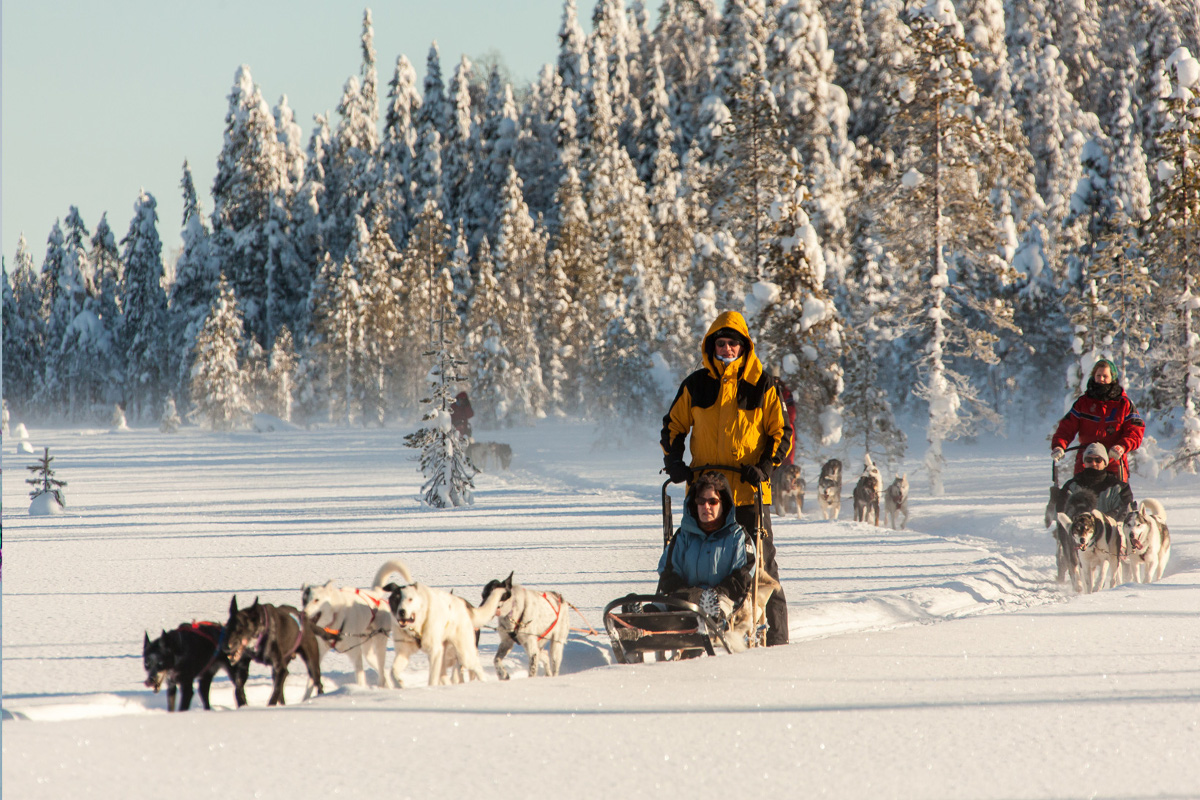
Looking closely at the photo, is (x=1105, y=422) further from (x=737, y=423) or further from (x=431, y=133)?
(x=431, y=133)

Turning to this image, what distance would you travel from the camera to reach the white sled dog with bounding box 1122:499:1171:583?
8.05m

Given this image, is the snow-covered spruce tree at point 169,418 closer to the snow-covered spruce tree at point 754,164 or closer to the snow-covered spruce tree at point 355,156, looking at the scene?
the snow-covered spruce tree at point 355,156

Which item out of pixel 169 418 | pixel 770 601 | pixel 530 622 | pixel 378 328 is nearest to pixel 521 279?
pixel 378 328

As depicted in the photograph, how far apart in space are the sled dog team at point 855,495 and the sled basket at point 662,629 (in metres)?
8.93

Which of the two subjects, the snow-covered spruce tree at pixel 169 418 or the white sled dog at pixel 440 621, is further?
the snow-covered spruce tree at pixel 169 418

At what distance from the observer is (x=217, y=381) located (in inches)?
1973

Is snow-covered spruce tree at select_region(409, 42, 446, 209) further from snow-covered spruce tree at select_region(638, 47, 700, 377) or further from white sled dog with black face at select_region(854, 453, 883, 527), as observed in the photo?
white sled dog with black face at select_region(854, 453, 883, 527)

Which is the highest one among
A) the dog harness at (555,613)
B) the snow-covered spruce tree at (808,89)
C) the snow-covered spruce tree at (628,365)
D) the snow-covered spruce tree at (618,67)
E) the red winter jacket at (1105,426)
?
the snow-covered spruce tree at (618,67)

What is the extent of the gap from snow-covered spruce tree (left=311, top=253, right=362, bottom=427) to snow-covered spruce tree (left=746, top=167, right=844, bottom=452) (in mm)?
35244

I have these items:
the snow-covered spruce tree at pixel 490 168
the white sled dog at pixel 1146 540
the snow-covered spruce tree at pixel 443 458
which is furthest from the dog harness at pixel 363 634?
the snow-covered spruce tree at pixel 490 168

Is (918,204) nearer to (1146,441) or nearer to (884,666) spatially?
(1146,441)

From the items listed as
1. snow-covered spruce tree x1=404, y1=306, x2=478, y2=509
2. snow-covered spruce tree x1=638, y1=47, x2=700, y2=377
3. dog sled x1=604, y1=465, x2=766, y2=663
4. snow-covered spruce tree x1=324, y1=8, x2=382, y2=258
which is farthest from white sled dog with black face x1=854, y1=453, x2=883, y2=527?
snow-covered spruce tree x1=324, y1=8, x2=382, y2=258

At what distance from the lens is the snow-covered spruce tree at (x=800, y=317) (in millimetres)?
18859

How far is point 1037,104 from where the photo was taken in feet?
129
